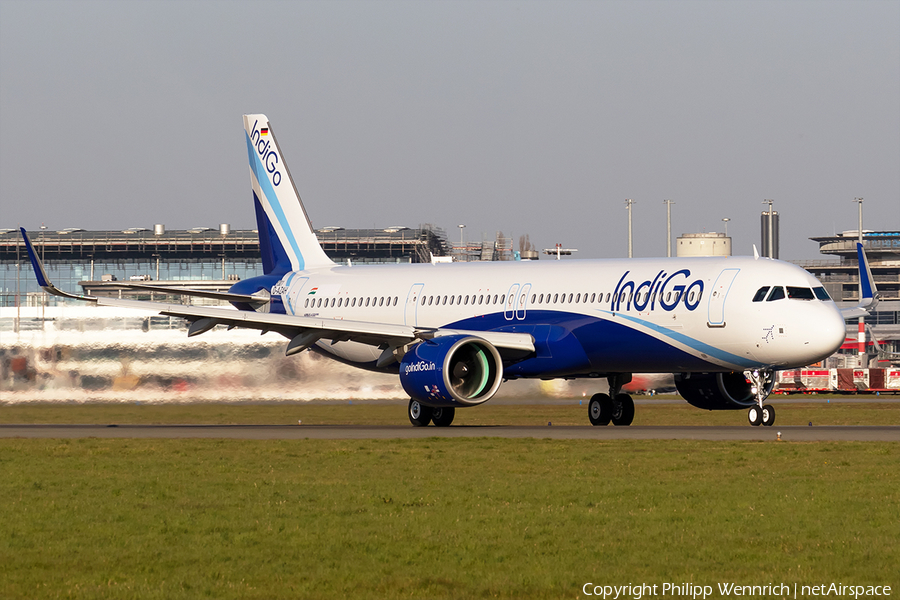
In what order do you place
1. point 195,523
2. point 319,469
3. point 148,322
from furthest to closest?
point 148,322 → point 319,469 → point 195,523

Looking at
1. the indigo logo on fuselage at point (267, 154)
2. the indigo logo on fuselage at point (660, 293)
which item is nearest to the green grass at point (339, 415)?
the indigo logo on fuselage at point (660, 293)

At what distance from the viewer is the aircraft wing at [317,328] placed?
1268 inches

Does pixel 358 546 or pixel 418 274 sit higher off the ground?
pixel 418 274

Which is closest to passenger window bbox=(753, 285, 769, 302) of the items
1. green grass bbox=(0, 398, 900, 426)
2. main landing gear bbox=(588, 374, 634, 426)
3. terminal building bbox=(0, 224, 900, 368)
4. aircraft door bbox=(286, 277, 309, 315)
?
main landing gear bbox=(588, 374, 634, 426)

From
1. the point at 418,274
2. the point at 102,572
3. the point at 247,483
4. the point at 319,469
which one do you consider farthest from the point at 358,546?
the point at 418,274

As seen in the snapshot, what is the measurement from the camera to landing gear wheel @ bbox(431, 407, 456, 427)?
111 feet

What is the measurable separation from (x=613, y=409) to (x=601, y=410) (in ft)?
1.14

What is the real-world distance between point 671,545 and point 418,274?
25.4m

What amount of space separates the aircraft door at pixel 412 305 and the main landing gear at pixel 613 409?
5.73 meters

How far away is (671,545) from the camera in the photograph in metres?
12.3

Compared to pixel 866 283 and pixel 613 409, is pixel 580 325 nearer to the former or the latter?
pixel 613 409

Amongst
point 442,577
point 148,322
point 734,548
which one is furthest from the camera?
point 148,322

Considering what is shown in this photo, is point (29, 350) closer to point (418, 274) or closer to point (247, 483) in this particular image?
point (418, 274)

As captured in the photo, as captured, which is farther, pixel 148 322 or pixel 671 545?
pixel 148 322
